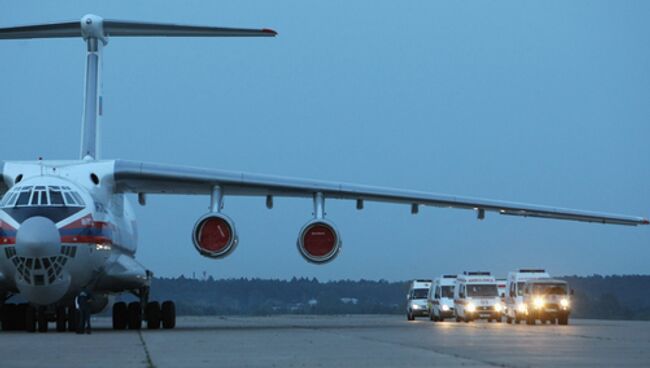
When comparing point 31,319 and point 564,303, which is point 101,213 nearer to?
point 31,319

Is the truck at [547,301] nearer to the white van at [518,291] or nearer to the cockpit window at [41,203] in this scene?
the white van at [518,291]

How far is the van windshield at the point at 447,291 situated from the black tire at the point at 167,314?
47.1 feet

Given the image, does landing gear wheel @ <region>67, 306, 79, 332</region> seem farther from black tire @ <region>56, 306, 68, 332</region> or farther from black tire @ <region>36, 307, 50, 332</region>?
black tire @ <region>36, 307, 50, 332</region>

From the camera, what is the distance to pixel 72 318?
21156 mm

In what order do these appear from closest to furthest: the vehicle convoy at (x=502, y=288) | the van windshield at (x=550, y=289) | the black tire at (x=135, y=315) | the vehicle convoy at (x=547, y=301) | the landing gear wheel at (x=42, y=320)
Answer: the landing gear wheel at (x=42, y=320) → the black tire at (x=135, y=315) → the vehicle convoy at (x=547, y=301) → the van windshield at (x=550, y=289) → the vehicle convoy at (x=502, y=288)

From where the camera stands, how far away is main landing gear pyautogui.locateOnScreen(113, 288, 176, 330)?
22109 mm

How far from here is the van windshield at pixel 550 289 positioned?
2897 centimetres

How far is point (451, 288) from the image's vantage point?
35.8m

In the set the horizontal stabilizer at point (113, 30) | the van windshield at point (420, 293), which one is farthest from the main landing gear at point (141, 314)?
the van windshield at point (420, 293)

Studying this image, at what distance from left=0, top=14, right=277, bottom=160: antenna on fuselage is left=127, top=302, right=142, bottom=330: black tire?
2.97 meters

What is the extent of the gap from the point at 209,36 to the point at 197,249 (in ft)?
15.3

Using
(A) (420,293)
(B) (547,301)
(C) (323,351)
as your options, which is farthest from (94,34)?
(A) (420,293)

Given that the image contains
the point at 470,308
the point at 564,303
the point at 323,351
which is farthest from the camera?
the point at 470,308

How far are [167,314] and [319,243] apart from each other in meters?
3.55
